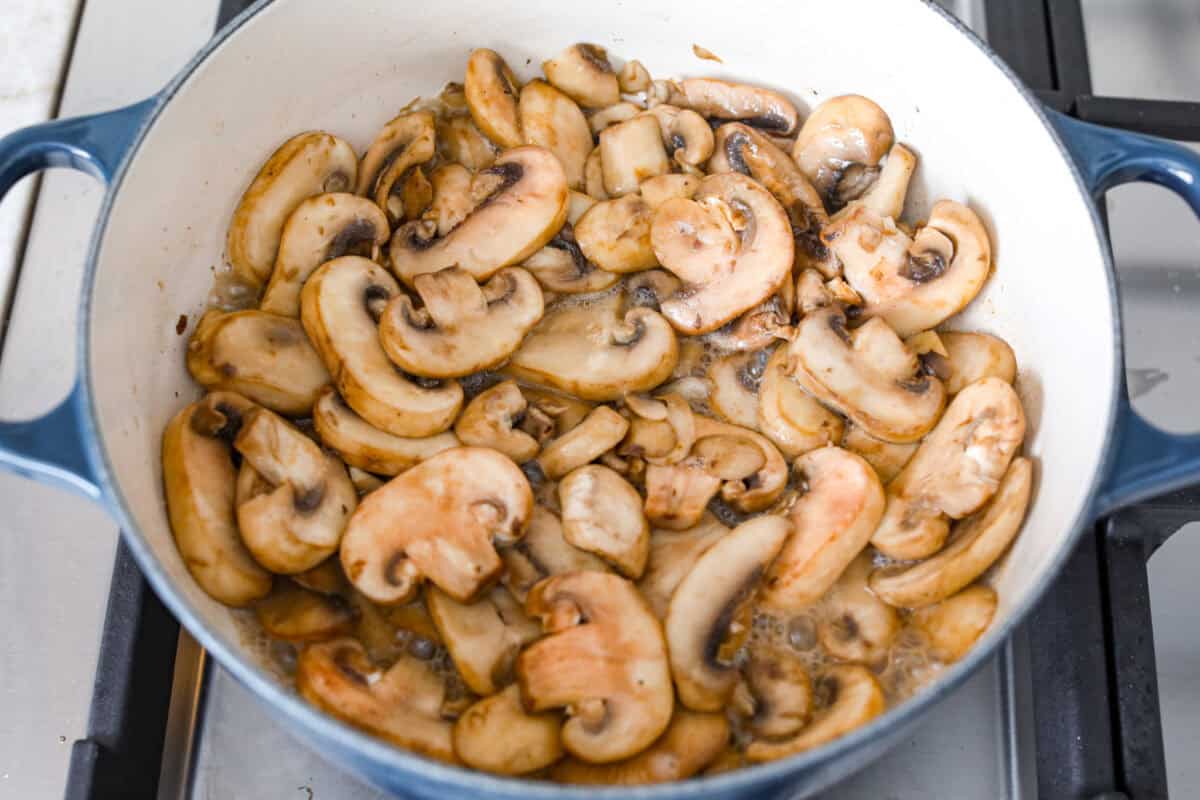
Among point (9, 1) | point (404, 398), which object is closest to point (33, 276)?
point (9, 1)

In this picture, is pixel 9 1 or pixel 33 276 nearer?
pixel 33 276

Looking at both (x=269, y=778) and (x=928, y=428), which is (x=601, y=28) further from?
(x=269, y=778)

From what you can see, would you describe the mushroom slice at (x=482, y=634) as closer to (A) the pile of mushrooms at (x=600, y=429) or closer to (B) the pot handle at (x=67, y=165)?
(A) the pile of mushrooms at (x=600, y=429)

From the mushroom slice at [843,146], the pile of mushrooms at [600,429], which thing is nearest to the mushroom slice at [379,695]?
the pile of mushrooms at [600,429]

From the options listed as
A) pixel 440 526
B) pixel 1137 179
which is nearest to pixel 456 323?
pixel 440 526

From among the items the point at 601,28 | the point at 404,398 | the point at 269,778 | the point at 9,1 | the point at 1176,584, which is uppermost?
the point at 9,1

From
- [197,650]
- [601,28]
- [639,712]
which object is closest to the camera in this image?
[639,712]

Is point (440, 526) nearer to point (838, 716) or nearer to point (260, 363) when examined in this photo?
point (260, 363)
